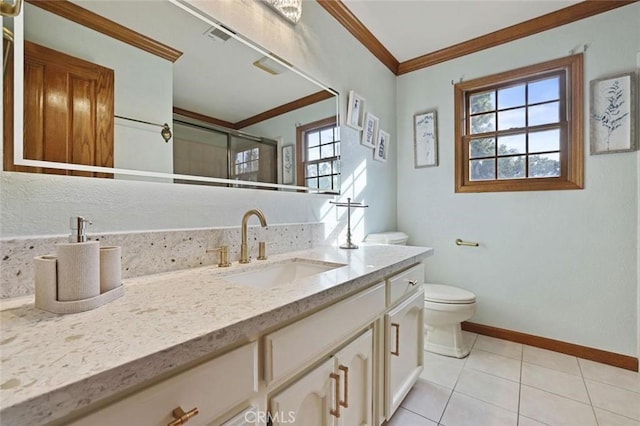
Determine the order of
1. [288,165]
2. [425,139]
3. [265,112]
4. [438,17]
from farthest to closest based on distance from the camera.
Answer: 1. [425,139]
2. [438,17]
3. [288,165]
4. [265,112]

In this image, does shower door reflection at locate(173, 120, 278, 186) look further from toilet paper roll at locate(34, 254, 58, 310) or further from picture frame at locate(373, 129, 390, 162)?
picture frame at locate(373, 129, 390, 162)

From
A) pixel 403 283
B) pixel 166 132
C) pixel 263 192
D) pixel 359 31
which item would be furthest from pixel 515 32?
pixel 166 132

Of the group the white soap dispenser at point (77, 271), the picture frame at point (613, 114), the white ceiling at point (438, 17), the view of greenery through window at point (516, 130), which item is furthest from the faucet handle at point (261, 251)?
the picture frame at point (613, 114)

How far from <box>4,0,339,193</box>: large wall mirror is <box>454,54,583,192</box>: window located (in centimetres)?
164

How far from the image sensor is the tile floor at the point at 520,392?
1.40 meters

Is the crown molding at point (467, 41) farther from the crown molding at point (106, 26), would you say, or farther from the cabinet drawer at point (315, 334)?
the cabinet drawer at point (315, 334)

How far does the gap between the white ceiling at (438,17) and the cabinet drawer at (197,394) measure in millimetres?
2194

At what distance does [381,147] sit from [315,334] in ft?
6.41

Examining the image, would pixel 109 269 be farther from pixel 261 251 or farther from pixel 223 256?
pixel 261 251

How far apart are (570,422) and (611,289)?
3.35ft

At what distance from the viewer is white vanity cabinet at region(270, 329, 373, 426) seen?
2.41 feet

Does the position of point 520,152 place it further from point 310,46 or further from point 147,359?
point 147,359

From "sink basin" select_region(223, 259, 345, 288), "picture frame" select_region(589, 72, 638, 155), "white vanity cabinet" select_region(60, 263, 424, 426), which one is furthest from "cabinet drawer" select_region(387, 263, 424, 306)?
"picture frame" select_region(589, 72, 638, 155)

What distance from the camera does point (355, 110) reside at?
2.04 metres
